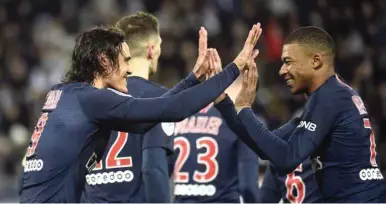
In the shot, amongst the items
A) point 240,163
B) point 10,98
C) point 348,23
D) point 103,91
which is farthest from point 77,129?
point 348,23

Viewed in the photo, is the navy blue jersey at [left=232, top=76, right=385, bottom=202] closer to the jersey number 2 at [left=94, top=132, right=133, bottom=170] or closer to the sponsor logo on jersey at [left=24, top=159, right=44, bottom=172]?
the jersey number 2 at [left=94, top=132, right=133, bottom=170]

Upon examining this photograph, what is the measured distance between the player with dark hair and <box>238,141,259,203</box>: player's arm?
1.70 meters

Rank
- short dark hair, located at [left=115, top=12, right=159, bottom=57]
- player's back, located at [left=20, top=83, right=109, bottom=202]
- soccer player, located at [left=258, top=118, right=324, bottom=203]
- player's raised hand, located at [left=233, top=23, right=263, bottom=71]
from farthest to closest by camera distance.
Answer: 1. short dark hair, located at [left=115, top=12, right=159, bottom=57]
2. soccer player, located at [left=258, top=118, right=324, bottom=203]
3. player's raised hand, located at [left=233, top=23, right=263, bottom=71]
4. player's back, located at [left=20, top=83, right=109, bottom=202]

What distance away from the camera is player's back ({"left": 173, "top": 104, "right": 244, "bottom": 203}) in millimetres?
6598

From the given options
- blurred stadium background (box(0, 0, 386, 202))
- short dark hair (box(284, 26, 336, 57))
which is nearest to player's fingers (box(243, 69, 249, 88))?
short dark hair (box(284, 26, 336, 57))

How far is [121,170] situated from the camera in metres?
5.72

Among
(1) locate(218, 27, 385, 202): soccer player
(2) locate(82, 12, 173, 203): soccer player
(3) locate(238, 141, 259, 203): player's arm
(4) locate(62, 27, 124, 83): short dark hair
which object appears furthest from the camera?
(3) locate(238, 141, 259, 203): player's arm

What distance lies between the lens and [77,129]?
4.70 metres

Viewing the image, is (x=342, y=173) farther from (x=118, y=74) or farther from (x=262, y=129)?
(x=118, y=74)

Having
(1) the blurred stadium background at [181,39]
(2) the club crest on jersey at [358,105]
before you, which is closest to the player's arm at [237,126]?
(2) the club crest on jersey at [358,105]

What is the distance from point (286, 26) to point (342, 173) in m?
7.47

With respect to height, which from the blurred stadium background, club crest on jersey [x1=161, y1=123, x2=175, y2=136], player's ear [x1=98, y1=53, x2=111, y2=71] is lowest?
club crest on jersey [x1=161, y1=123, x2=175, y2=136]

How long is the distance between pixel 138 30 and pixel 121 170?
1.12 m

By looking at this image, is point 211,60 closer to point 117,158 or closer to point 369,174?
point 117,158
